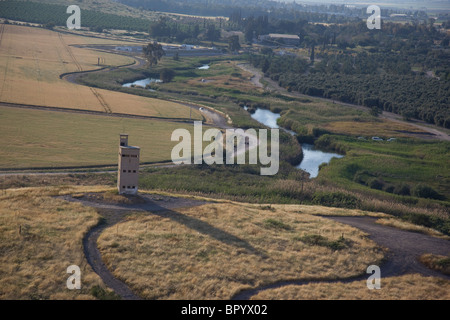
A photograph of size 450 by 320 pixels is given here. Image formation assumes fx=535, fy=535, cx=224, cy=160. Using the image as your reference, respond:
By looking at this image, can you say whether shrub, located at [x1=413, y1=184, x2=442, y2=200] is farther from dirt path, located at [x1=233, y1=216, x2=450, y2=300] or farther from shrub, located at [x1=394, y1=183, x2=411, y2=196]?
dirt path, located at [x1=233, y1=216, x2=450, y2=300]

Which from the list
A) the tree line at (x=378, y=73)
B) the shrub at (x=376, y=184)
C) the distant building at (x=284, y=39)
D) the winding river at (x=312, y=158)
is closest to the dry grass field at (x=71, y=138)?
the winding river at (x=312, y=158)

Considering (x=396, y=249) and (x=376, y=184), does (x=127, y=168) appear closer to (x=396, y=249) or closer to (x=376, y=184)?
(x=396, y=249)

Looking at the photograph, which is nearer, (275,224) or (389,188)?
(275,224)

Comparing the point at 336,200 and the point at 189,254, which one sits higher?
the point at 189,254

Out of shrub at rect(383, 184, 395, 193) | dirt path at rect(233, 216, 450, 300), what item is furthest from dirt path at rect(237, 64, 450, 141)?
dirt path at rect(233, 216, 450, 300)

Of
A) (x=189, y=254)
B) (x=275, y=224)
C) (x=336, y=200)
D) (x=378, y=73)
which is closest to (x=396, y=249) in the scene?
(x=275, y=224)

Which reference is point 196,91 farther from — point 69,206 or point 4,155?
point 69,206

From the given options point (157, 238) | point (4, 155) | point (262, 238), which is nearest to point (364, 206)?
point (262, 238)
